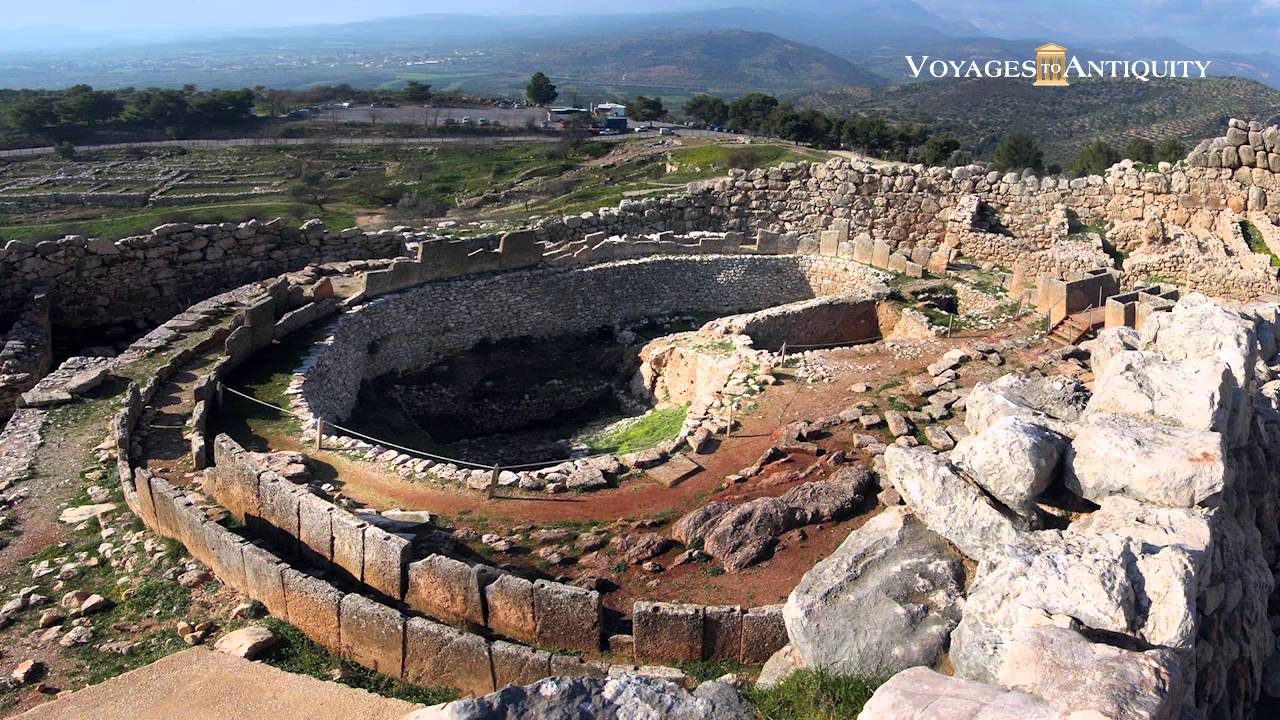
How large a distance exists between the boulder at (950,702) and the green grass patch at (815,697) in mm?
1243

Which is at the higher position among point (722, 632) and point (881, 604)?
point (881, 604)

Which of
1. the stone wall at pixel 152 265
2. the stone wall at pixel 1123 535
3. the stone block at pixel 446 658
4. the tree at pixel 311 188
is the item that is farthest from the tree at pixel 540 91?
the stone block at pixel 446 658

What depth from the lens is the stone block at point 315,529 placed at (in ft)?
42.8

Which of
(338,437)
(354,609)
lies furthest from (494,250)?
(354,609)

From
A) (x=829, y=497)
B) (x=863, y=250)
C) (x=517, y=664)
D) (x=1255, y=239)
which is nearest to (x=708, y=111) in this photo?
(x=863, y=250)

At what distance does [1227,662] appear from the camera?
9.56m

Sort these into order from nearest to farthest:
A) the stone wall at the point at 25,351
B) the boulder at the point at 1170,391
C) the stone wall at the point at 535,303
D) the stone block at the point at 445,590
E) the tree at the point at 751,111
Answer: the boulder at the point at 1170,391 → the stone block at the point at 445,590 → the stone wall at the point at 25,351 → the stone wall at the point at 535,303 → the tree at the point at 751,111

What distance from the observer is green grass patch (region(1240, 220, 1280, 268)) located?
24766 millimetres

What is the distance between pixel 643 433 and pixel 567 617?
896cm

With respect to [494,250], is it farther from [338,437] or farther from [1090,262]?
[1090,262]

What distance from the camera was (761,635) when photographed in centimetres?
1099

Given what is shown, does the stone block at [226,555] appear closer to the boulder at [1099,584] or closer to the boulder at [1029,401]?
the boulder at [1099,584]

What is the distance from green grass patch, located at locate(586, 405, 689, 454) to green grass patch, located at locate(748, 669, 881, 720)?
32.3ft

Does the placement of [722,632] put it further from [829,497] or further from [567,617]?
[829,497]
